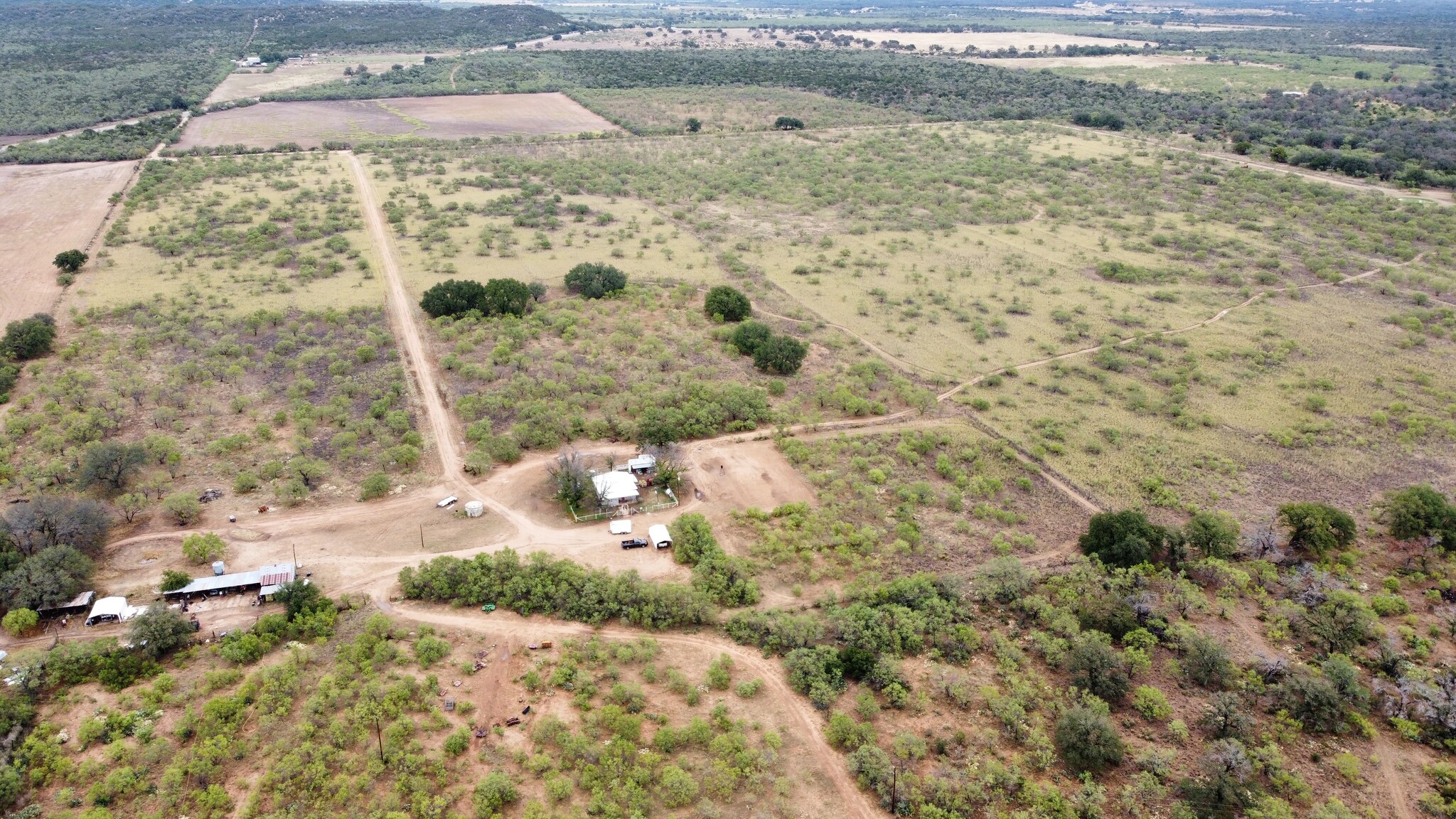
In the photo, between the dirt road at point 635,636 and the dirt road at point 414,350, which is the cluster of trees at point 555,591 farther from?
the dirt road at point 414,350

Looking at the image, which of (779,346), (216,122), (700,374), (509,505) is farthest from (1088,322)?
(216,122)

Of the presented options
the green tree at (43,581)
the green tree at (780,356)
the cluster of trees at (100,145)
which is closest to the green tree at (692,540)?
the green tree at (780,356)

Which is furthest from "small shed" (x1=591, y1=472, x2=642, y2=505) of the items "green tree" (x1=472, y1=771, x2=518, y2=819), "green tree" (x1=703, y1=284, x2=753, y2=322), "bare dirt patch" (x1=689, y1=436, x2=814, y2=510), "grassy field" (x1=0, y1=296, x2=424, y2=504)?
"green tree" (x1=703, y1=284, x2=753, y2=322)

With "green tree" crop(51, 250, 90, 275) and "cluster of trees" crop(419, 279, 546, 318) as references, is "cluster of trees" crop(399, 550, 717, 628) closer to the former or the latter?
"cluster of trees" crop(419, 279, 546, 318)

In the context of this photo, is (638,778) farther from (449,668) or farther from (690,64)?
(690,64)

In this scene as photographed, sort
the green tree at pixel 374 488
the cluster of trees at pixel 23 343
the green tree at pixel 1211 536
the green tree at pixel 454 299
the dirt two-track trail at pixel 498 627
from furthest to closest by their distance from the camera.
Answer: the green tree at pixel 454 299
the cluster of trees at pixel 23 343
the green tree at pixel 374 488
the green tree at pixel 1211 536
the dirt two-track trail at pixel 498 627

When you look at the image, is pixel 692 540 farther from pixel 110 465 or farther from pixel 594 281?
pixel 594 281
